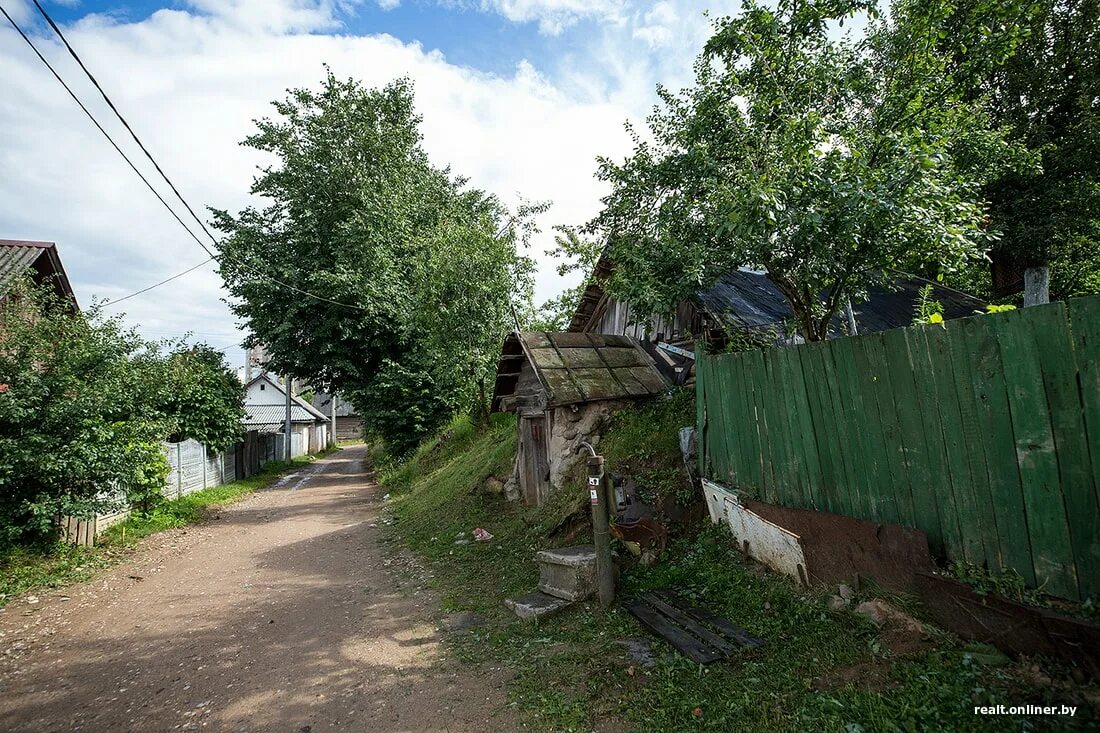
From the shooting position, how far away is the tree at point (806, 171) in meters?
4.90

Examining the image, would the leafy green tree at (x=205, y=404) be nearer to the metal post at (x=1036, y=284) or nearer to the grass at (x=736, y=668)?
the grass at (x=736, y=668)

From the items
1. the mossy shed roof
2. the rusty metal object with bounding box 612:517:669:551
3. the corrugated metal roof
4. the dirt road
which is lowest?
the dirt road

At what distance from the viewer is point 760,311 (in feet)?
29.5

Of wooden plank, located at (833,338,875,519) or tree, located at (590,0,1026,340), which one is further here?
tree, located at (590,0,1026,340)

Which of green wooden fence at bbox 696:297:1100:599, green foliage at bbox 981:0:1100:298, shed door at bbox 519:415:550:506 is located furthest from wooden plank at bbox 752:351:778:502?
green foliage at bbox 981:0:1100:298

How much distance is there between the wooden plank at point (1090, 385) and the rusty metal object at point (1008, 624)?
27 centimetres

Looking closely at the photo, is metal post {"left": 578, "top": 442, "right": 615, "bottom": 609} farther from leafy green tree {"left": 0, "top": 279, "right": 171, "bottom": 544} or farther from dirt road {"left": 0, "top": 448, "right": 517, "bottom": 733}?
leafy green tree {"left": 0, "top": 279, "right": 171, "bottom": 544}

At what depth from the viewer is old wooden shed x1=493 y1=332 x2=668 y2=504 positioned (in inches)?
309

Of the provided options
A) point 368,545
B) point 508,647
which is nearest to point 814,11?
point 508,647

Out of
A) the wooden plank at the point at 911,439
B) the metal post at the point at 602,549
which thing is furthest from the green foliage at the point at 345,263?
the wooden plank at the point at 911,439

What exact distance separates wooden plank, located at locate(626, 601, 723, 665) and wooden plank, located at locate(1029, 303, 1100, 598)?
2.20 meters

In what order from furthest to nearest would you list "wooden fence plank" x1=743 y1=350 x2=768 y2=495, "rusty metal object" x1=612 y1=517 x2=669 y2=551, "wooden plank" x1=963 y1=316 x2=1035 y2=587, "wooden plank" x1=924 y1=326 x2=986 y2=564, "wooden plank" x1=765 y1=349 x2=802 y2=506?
"rusty metal object" x1=612 y1=517 x2=669 y2=551 < "wooden fence plank" x1=743 y1=350 x2=768 y2=495 < "wooden plank" x1=765 y1=349 x2=802 y2=506 < "wooden plank" x1=924 y1=326 x2=986 y2=564 < "wooden plank" x1=963 y1=316 x2=1035 y2=587

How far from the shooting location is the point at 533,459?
914cm

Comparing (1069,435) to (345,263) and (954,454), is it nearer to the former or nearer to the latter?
(954,454)
